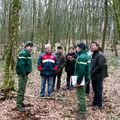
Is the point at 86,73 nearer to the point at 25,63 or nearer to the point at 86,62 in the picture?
the point at 86,62

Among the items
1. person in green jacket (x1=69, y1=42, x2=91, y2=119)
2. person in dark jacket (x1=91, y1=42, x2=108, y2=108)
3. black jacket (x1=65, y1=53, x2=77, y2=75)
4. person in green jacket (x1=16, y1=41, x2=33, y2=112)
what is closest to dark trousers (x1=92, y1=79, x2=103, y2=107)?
person in dark jacket (x1=91, y1=42, x2=108, y2=108)

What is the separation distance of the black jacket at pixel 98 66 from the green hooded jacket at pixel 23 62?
89.5 inches

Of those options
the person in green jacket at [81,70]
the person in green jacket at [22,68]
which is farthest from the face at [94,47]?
the person in green jacket at [22,68]

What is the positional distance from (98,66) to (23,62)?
102 inches

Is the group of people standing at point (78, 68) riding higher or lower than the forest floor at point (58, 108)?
higher

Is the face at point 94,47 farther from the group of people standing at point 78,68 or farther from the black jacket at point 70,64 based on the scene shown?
the black jacket at point 70,64

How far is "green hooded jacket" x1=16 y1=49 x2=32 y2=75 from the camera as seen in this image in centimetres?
902

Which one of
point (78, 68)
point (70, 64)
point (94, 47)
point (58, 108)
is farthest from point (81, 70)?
point (70, 64)

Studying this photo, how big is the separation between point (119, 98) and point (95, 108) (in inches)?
88.1

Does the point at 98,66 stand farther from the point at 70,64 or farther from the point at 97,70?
the point at 70,64

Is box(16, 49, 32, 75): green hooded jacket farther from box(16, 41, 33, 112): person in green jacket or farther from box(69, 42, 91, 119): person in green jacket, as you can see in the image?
box(69, 42, 91, 119): person in green jacket

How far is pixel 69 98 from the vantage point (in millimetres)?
11164

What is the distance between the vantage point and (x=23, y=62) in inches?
356

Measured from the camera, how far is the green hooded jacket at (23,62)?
29.6 ft
